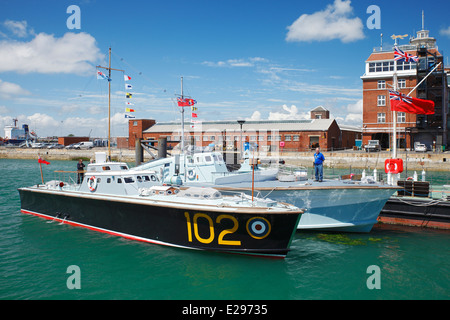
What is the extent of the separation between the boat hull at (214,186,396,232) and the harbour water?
56 cm

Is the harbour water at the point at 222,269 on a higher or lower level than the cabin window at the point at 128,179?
lower

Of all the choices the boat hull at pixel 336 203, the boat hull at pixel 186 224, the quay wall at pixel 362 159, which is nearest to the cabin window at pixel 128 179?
the boat hull at pixel 186 224

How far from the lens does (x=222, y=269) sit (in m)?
11.5

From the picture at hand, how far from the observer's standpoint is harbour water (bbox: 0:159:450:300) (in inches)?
396

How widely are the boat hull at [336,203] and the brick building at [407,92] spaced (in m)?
36.0

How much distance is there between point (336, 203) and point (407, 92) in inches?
1626

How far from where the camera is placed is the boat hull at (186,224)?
38.9ft

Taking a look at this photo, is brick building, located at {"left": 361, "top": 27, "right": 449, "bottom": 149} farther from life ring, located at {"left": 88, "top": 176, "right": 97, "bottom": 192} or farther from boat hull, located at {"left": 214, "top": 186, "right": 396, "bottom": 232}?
life ring, located at {"left": 88, "top": 176, "right": 97, "bottom": 192}

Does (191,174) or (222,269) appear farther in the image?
Result: (191,174)

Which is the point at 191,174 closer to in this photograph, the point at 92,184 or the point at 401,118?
the point at 92,184

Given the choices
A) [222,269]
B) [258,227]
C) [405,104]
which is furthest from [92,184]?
[405,104]

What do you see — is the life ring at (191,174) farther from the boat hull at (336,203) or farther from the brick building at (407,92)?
the brick building at (407,92)
